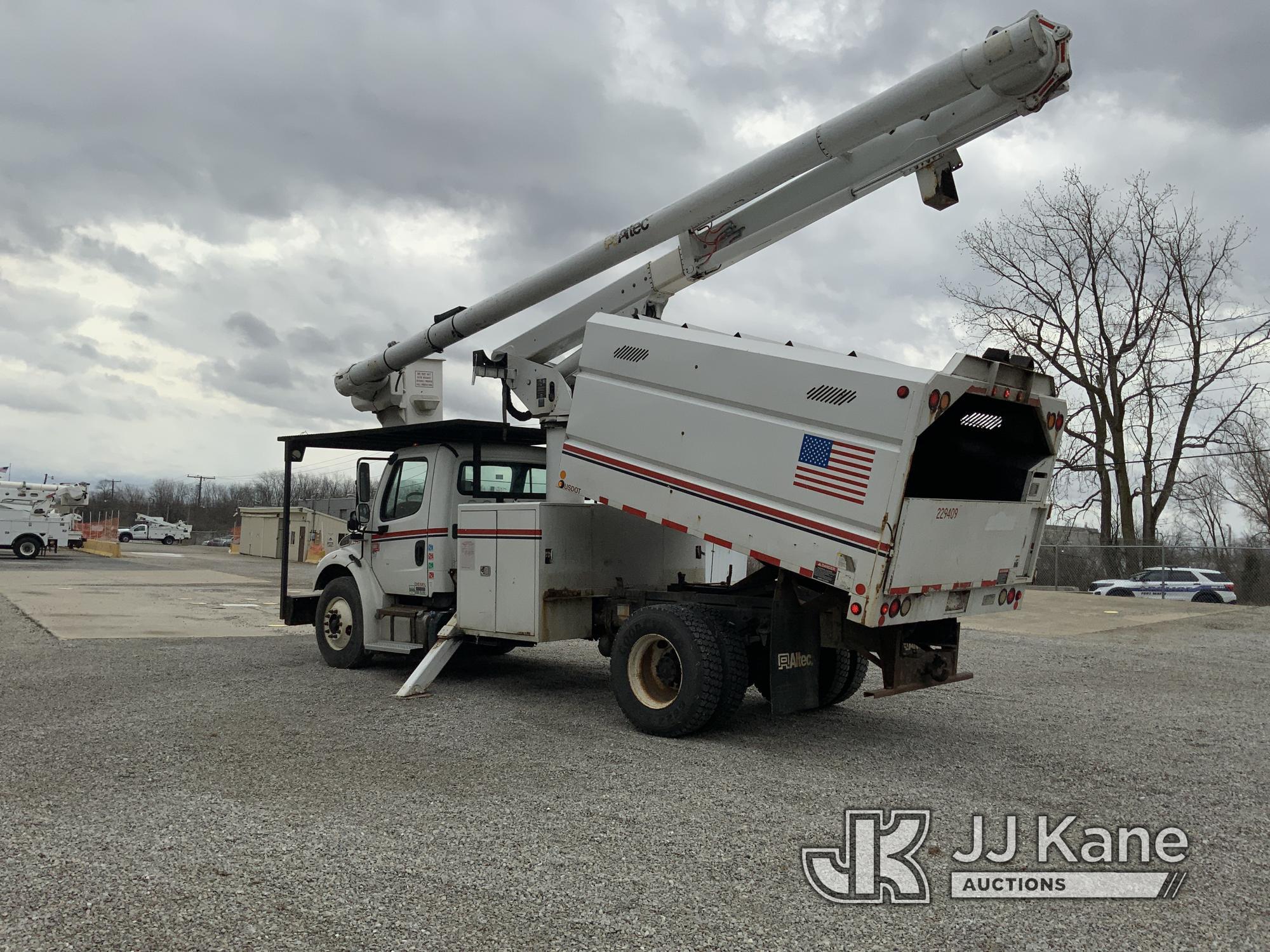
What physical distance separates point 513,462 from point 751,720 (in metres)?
3.50

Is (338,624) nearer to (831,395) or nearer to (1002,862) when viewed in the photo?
(831,395)

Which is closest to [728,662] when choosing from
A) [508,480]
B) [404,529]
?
[508,480]

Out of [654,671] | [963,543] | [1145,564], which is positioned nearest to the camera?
[963,543]

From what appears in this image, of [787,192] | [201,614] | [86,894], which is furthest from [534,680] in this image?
[201,614]

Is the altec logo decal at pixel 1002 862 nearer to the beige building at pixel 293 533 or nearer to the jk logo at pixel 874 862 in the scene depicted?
the jk logo at pixel 874 862

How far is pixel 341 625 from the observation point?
10.2m

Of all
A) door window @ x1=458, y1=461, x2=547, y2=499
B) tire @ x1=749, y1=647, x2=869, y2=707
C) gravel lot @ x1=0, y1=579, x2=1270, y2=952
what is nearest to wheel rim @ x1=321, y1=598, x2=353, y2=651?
gravel lot @ x1=0, y1=579, x2=1270, y2=952

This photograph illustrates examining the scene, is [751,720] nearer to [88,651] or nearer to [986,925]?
Answer: [986,925]

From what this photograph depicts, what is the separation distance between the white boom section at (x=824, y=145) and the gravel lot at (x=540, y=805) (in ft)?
12.3

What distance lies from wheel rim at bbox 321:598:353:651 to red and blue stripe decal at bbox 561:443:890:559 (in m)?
3.61

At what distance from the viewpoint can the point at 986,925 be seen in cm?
385

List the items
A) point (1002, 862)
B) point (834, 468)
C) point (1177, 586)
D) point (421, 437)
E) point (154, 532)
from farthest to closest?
point (154, 532) < point (1177, 586) < point (421, 437) < point (834, 468) < point (1002, 862)

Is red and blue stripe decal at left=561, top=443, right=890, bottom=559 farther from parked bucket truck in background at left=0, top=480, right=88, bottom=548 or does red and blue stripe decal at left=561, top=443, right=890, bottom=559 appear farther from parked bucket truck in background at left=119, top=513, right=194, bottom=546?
parked bucket truck in background at left=119, top=513, right=194, bottom=546

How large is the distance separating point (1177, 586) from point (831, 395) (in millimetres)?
23966
